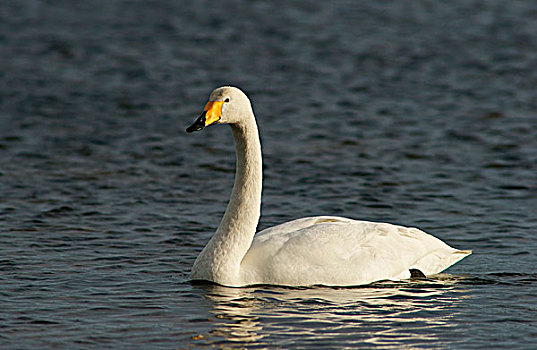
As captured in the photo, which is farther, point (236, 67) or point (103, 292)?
point (236, 67)

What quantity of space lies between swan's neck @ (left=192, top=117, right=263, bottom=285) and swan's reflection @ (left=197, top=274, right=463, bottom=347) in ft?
0.57

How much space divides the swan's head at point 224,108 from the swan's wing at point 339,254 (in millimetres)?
1280

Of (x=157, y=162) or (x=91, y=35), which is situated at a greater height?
(x=91, y=35)

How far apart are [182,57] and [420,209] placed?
35.4ft

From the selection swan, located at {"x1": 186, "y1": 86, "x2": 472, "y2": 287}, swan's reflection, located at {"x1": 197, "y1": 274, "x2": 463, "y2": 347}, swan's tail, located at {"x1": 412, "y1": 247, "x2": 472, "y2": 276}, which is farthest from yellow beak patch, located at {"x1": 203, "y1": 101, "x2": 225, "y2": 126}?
swan's tail, located at {"x1": 412, "y1": 247, "x2": 472, "y2": 276}

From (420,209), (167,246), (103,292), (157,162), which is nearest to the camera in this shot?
(103,292)

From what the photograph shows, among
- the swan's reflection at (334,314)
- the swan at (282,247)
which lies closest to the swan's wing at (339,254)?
the swan at (282,247)

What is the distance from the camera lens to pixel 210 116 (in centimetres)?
961

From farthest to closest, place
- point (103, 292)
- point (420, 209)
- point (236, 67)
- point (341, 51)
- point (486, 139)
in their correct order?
point (341, 51) < point (236, 67) < point (486, 139) < point (420, 209) < point (103, 292)

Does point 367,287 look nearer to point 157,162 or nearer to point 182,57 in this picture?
point 157,162

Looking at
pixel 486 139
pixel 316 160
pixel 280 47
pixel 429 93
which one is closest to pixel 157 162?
pixel 316 160

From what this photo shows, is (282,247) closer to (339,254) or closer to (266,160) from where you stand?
(339,254)

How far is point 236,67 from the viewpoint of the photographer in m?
22.0

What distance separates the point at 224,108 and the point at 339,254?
5.87 feet
